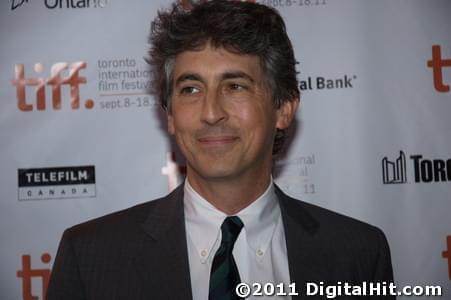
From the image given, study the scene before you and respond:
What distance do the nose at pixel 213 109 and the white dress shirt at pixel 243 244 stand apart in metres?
0.27

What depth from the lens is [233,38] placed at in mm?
1722

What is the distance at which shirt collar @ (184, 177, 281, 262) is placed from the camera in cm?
171

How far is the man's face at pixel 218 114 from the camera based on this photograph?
168 cm

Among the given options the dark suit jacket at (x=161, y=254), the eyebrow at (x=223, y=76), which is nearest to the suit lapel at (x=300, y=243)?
the dark suit jacket at (x=161, y=254)

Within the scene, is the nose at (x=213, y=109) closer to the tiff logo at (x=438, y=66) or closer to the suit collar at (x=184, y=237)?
the suit collar at (x=184, y=237)

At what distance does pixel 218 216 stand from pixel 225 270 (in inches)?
6.9

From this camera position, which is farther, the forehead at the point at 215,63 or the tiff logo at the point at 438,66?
the tiff logo at the point at 438,66

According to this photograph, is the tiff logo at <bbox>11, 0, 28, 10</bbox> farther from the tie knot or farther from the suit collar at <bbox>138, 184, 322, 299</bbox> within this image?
the tie knot

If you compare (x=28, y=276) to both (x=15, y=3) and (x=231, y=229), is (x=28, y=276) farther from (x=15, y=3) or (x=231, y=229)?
(x=15, y=3)

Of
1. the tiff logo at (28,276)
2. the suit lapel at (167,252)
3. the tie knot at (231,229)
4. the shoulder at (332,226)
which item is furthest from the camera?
the tiff logo at (28,276)

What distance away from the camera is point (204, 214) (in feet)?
5.74

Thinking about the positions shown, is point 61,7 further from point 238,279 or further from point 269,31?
point 238,279

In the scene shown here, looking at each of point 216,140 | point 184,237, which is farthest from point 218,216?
point 216,140

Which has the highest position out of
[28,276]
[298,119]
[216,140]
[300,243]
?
[298,119]
